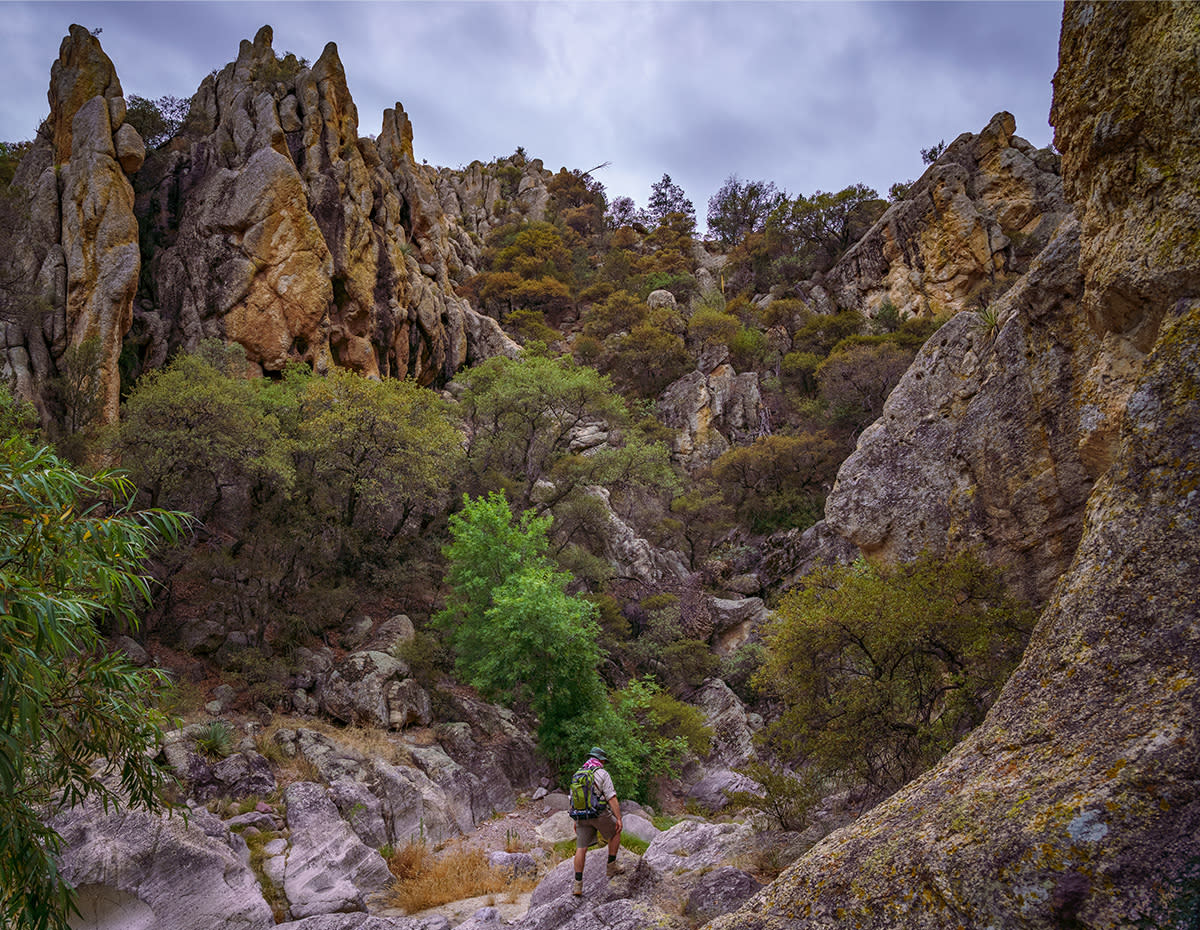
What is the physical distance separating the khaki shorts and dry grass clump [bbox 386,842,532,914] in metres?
3.25

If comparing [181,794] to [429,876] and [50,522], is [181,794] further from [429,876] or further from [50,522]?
[50,522]

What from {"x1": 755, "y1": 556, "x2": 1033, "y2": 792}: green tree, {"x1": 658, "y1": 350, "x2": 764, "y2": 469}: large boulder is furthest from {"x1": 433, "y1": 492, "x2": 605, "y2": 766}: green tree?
{"x1": 658, "y1": 350, "x2": 764, "y2": 469}: large boulder

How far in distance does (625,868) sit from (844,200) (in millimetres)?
48748

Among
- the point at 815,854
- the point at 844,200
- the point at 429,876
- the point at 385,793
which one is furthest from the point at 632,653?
the point at 844,200

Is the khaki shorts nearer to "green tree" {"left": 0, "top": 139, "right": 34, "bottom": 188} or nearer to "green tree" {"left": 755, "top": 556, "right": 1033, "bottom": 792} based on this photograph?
"green tree" {"left": 755, "top": 556, "right": 1033, "bottom": 792}

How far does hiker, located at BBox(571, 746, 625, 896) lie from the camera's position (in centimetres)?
685

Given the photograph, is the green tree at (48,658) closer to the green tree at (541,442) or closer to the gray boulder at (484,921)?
the gray boulder at (484,921)

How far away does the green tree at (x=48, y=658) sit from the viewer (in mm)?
4047

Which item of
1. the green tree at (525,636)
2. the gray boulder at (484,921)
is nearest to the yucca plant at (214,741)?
the green tree at (525,636)

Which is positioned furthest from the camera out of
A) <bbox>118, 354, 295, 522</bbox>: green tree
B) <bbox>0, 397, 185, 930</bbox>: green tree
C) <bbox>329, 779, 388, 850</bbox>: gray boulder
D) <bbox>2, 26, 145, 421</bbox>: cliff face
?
<bbox>2, 26, 145, 421</bbox>: cliff face

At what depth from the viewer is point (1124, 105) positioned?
530 centimetres

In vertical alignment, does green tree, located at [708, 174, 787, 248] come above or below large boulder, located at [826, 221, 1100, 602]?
above

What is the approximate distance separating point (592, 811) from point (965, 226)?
39591mm

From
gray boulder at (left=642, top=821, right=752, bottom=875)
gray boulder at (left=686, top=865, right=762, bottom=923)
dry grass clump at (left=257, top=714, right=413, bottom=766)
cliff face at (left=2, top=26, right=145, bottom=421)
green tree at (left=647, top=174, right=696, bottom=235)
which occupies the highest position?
green tree at (left=647, top=174, right=696, bottom=235)
